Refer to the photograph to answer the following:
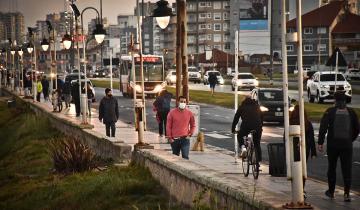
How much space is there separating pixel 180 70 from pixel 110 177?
1144cm

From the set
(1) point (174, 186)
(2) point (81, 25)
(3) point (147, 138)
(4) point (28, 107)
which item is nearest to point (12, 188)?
(3) point (147, 138)

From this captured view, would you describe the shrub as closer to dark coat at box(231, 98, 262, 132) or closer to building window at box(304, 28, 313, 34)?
dark coat at box(231, 98, 262, 132)

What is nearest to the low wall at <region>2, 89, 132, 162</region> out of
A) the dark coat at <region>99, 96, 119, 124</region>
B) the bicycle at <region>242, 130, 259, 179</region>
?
the dark coat at <region>99, 96, 119, 124</region>

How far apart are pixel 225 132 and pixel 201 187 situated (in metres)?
22.6

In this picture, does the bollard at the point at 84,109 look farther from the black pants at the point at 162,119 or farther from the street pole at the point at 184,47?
the street pole at the point at 184,47

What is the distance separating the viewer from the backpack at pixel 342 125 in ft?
46.8

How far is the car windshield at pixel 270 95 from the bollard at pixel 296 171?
29330 mm

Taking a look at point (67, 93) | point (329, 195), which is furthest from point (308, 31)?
point (329, 195)

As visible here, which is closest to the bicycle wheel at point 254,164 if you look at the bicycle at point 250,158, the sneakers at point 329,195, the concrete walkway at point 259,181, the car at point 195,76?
the bicycle at point 250,158

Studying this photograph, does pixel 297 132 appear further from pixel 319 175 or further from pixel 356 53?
pixel 356 53

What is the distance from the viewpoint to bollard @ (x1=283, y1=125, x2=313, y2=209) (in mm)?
10498

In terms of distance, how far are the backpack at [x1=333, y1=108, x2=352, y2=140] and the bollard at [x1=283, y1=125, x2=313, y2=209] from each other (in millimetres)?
3242

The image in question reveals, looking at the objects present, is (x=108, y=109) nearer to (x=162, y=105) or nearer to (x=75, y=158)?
(x=162, y=105)

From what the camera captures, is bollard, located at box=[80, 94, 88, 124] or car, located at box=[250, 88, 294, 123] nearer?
bollard, located at box=[80, 94, 88, 124]
